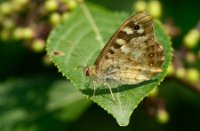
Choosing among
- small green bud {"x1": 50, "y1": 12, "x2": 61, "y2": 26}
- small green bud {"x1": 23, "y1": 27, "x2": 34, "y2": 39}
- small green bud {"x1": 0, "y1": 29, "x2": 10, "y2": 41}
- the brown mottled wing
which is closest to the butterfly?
the brown mottled wing

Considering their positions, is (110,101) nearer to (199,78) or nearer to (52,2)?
(52,2)

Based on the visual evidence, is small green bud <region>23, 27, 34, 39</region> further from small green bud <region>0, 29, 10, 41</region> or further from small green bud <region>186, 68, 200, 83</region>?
small green bud <region>186, 68, 200, 83</region>

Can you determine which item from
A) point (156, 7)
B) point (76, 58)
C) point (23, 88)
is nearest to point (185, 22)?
point (156, 7)

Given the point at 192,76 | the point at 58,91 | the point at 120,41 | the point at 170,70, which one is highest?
the point at 120,41

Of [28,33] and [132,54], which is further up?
[28,33]

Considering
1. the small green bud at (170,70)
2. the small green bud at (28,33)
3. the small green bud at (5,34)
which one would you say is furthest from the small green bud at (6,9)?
the small green bud at (170,70)

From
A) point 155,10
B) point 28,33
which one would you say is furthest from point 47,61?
point 155,10

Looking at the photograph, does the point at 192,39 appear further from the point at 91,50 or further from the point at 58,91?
the point at 58,91
